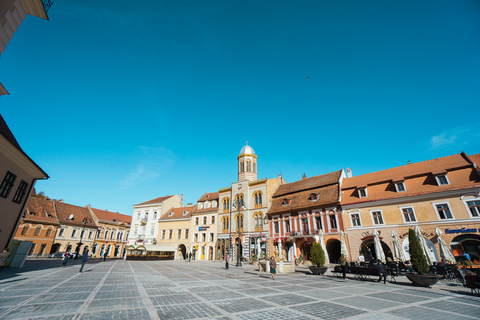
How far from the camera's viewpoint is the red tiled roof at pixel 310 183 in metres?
29.9

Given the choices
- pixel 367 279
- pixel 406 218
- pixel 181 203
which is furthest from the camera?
pixel 181 203

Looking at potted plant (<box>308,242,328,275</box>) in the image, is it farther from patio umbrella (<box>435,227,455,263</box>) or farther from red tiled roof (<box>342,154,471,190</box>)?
red tiled roof (<box>342,154,471,190</box>)

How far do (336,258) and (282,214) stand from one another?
28.6 feet

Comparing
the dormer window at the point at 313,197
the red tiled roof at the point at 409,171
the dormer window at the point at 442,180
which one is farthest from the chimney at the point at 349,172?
the dormer window at the point at 442,180

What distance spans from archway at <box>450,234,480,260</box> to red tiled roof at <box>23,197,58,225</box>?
57.6 metres

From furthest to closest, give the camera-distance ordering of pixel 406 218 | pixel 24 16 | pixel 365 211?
pixel 365 211 → pixel 406 218 → pixel 24 16

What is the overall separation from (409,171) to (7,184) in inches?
1475

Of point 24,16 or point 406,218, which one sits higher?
point 24,16

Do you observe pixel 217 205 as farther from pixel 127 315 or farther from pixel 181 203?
pixel 127 315

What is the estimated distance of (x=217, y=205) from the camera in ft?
137

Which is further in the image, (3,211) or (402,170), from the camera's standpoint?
(402,170)

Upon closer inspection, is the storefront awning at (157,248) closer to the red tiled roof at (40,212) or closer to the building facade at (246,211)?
the building facade at (246,211)

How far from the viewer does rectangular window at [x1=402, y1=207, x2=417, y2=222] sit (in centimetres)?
2155

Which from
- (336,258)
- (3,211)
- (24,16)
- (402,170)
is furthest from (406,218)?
(3,211)
